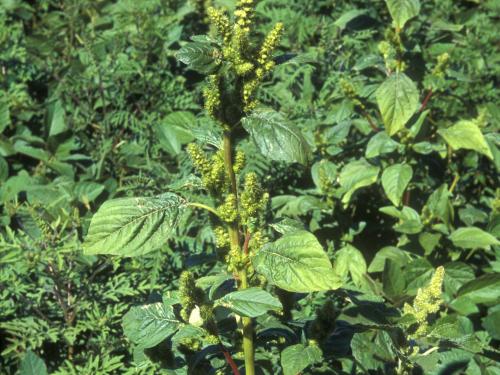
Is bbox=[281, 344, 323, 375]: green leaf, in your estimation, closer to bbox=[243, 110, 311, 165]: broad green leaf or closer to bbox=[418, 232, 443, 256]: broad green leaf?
bbox=[243, 110, 311, 165]: broad green leaf

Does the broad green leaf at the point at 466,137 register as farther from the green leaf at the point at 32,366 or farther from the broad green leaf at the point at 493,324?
the green leaf at the point at 32,366

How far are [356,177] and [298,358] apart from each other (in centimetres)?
118

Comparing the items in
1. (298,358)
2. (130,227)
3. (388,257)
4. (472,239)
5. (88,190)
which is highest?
(130,227)

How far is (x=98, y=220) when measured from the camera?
51.6 inches

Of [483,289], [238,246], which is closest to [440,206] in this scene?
[483,289]

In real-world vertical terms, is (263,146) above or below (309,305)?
above

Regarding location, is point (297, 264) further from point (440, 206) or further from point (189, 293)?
point (440, 206)

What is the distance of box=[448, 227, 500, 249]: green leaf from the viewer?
2385 mm

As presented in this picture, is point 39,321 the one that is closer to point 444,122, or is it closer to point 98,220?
point 98,220

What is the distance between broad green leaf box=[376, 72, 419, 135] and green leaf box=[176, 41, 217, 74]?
1.18m

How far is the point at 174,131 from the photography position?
3.01m

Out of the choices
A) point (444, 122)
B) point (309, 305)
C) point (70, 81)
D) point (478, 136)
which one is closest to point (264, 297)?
point (309, 305)

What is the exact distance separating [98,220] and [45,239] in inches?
36.1

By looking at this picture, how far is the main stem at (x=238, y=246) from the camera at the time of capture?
1.40 meters
